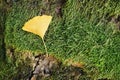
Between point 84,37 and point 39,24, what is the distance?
0.64 ft

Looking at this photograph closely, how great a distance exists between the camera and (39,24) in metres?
1.12

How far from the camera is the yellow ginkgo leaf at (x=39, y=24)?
3.68 ft

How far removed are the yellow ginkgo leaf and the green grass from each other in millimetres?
50

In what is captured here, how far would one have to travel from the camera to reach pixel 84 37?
110 cm

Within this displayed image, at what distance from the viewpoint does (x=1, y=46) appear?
1.34 m

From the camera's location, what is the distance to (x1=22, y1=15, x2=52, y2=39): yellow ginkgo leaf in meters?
1.12

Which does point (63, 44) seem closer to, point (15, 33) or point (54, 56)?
point (54, 56)

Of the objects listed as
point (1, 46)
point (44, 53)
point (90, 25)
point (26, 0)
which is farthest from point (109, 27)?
point (1, 46)

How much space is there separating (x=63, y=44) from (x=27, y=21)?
207mm

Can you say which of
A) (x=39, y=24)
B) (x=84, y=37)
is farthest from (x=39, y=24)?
(x=84, y=37)

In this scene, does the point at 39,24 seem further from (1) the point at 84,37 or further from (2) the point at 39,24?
(1) the point at 84,37

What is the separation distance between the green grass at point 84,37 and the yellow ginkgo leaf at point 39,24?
0.16 feet

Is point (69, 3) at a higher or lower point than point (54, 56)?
higher

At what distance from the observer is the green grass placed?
1.05 m
